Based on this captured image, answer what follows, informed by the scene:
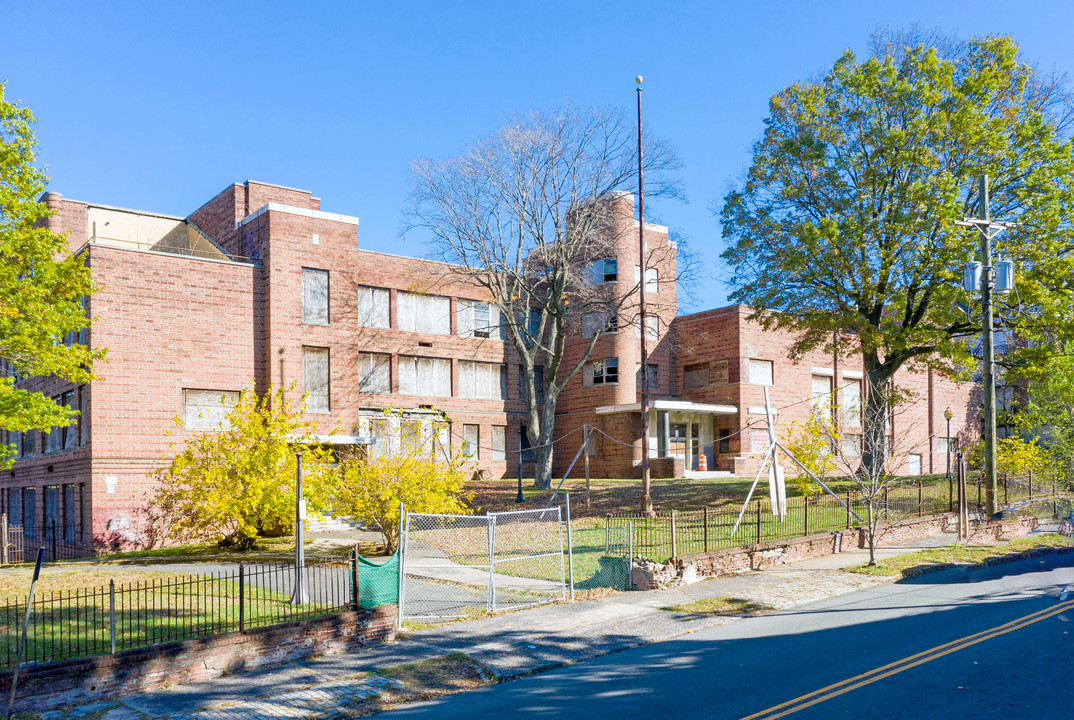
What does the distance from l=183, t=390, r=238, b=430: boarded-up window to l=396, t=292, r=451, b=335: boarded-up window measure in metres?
10.4

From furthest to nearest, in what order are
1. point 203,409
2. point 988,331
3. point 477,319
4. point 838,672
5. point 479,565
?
1. point 477,319
2. point 203,409
3. point 988,331
4. point 479,565
5. point 838,672

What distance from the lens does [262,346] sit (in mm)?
32562

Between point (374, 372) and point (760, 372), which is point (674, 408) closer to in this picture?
point (760, 372)

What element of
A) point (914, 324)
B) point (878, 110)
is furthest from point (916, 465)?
point (878, 110)

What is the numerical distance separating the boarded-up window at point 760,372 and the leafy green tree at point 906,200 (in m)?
14.4

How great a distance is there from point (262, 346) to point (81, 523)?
902 cm

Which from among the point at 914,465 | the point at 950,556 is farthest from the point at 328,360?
the point at 914,465

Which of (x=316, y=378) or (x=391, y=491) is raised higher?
(x=316, y=378)

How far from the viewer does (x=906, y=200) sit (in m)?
24.9

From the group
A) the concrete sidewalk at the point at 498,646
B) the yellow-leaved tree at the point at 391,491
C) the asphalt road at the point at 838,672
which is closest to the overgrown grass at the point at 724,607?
the concrete sidewalk at the point at 498,646

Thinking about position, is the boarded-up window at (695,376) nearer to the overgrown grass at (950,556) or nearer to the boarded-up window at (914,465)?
the boarded-up window at (914,465)

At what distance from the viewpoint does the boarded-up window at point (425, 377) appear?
129 feet

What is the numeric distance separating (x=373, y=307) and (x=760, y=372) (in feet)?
68.2

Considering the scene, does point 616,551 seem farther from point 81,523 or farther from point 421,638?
point 81,523
